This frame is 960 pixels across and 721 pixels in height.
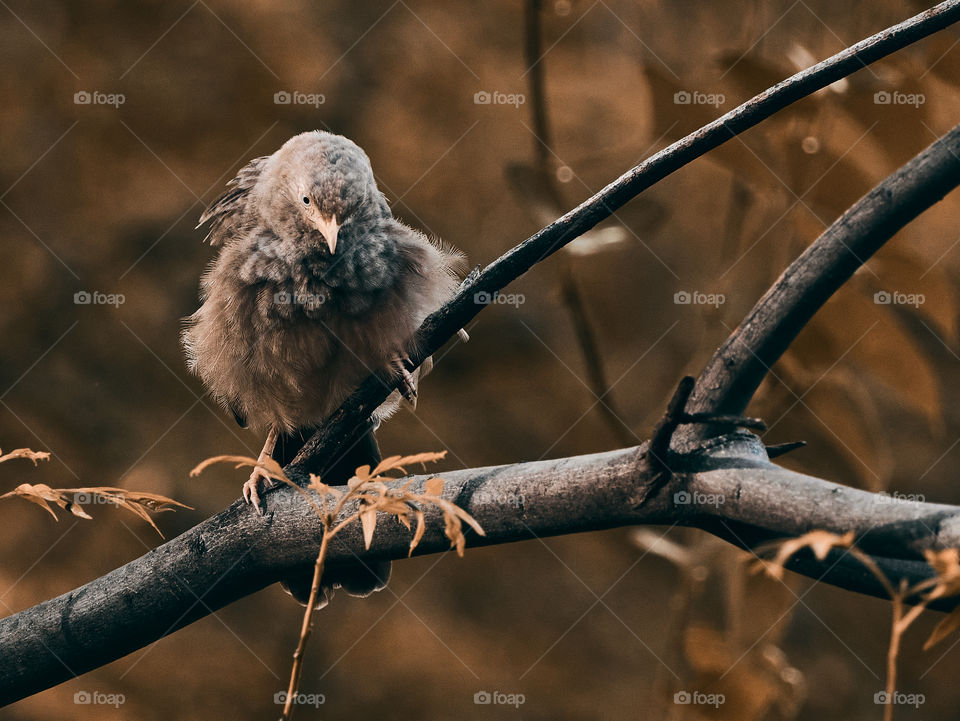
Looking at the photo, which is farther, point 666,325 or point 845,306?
point 666,325

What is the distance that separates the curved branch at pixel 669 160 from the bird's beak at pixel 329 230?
0.44 m

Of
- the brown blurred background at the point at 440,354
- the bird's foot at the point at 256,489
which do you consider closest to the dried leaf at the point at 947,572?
the bird's foot at the point at 256,489

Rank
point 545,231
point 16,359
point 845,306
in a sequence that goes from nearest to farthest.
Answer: point 545,231
point 845,306
point 16,359

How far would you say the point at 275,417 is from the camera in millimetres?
2076

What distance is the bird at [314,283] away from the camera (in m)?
1.76

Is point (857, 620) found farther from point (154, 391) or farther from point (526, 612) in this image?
point (154, 391)

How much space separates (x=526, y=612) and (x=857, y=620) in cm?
120

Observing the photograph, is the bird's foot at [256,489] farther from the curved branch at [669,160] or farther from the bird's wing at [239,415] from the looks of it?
the bird's wing at [239,415]

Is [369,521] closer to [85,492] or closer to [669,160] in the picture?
[85,492]

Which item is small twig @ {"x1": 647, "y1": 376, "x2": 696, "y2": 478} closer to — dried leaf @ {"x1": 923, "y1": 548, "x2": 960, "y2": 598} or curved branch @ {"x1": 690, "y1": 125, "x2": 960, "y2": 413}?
curved branch @ {"x1": 690, "y1": 125, "x2": 960, "y2": 413}

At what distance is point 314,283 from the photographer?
1.75m

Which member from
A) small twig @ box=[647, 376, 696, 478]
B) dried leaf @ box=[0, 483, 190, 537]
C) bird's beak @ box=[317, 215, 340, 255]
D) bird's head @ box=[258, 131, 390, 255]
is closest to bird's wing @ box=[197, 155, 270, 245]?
bird's head @ box=[258, 131, 390, 255]

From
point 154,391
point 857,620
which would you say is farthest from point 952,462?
point 154,391

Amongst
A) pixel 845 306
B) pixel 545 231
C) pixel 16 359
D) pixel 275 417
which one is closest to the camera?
pixel 545 231
